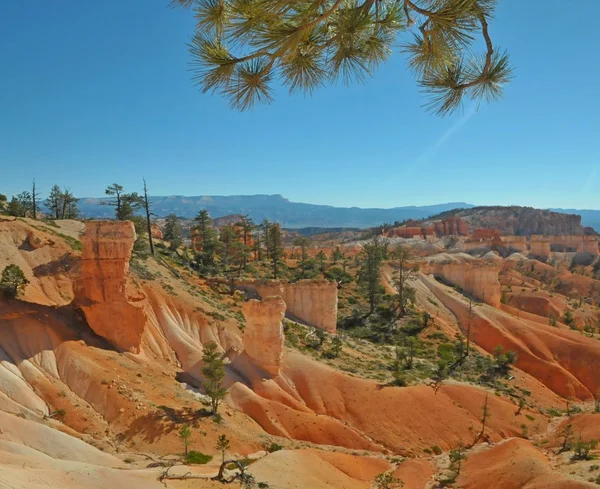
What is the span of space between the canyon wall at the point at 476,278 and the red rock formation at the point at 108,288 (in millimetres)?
41767

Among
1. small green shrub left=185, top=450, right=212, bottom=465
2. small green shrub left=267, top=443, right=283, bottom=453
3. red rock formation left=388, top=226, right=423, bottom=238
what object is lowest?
small green shrub left=267, top=443, right=283, bottom=453

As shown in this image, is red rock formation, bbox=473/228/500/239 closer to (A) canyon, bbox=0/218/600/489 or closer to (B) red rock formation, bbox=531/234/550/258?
(B) red rock formation, bbox=531/234/550/258

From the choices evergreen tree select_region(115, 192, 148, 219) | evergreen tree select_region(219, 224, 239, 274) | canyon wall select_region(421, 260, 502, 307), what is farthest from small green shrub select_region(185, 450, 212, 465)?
canyon wall select_region(421, 260, 502, 307)

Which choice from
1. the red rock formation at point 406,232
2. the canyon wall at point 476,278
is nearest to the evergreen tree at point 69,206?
the canyon wall at point 476,278

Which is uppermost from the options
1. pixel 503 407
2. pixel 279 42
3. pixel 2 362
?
pixel 279 42

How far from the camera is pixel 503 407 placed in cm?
2720

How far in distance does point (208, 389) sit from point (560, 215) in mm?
136056

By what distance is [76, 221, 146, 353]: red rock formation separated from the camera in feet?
73.0

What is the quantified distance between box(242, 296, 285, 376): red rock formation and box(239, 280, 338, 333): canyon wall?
11.1 m

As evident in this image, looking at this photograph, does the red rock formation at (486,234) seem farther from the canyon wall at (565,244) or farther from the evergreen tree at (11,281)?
the evergreen tree at (11,281)

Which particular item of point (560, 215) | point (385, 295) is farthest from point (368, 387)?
point (560, 215)

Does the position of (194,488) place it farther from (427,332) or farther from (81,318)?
(427,332)

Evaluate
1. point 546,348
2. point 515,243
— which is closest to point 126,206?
point 546,348

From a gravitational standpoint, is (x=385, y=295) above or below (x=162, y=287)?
below
